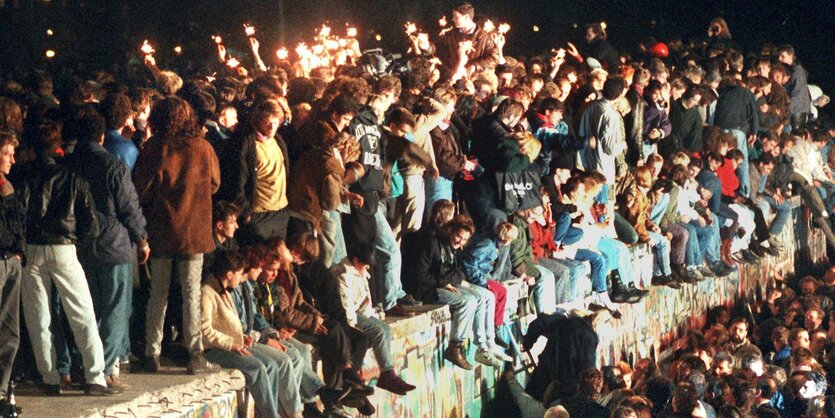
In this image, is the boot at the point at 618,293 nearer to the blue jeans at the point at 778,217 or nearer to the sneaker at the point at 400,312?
the sneaker at the point at 400,312

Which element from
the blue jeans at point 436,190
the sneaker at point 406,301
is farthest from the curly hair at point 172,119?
the blue jeans at point 436,190

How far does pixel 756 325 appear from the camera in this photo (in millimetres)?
21891

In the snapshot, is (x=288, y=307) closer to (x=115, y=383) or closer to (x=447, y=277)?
(x=115, y=383)

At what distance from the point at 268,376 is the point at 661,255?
29.5 ft

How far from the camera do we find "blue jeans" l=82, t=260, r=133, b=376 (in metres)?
11.0

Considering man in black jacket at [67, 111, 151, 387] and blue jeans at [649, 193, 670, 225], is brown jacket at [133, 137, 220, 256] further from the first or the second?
blue jeans at [649, 193, 670, 225]

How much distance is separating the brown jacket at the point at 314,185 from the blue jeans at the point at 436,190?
81.1 inches

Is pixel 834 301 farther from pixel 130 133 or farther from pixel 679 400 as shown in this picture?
pixel 130 133

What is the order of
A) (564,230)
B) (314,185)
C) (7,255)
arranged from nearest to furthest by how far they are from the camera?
(7,255)
(314,185)
(564,230)

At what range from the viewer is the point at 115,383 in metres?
10.9

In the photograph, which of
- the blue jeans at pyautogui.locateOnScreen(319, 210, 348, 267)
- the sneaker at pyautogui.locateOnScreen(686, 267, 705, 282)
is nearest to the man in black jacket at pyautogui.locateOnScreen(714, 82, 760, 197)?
the sneaker at pyautogui.locateOnScreen(686, 267, 705, 282)

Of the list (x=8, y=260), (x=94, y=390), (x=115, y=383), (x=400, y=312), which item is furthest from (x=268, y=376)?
(x=400, y=312)

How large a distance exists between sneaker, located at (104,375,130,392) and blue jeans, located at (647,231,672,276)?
389 inches

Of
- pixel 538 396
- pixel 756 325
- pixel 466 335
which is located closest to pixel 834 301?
pixel 756 325
